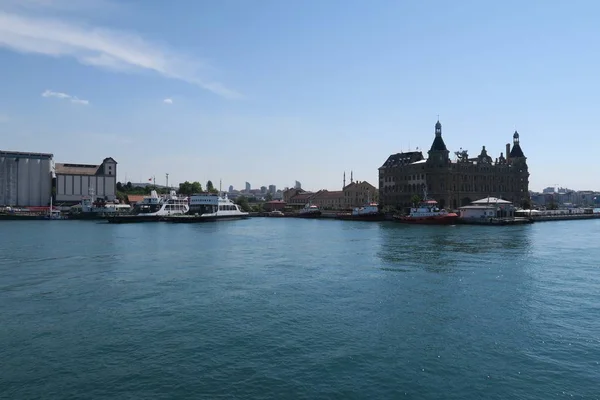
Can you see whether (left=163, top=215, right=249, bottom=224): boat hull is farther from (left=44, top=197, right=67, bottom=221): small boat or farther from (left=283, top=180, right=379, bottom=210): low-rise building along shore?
(left=283, top=180, right=379, bottom=210): low-rise building along shore

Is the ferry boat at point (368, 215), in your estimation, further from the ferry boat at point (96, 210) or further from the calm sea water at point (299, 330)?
the calm sea water at point (299, 330)

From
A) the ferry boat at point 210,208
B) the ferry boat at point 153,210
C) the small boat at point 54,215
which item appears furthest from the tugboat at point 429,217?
the small boat at point 54,215

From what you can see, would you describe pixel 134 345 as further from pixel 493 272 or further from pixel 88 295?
pixel 493 272

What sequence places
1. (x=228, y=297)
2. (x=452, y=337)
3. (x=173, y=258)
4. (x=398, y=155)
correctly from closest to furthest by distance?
1. (x=452, y=337)
2. (x=228, y=297)
3. (x=173, y=258)
4. (x=398, y=155)

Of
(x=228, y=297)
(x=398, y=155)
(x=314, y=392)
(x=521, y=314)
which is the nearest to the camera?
(x=314, y=392)

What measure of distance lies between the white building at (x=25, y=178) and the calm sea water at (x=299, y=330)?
11575 centimetres

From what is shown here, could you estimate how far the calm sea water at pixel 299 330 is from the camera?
45.0ft

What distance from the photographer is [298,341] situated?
57.1 ft

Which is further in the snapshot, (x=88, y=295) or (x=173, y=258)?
(x=173, y=258)

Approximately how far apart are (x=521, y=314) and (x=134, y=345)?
17726 mm

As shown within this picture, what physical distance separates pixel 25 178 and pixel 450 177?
12559 cm

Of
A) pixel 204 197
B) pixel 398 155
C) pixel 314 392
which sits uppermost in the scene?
pixel 398 155

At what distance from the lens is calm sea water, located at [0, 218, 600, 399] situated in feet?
45.0

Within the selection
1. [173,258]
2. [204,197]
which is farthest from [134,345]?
[204,197]
